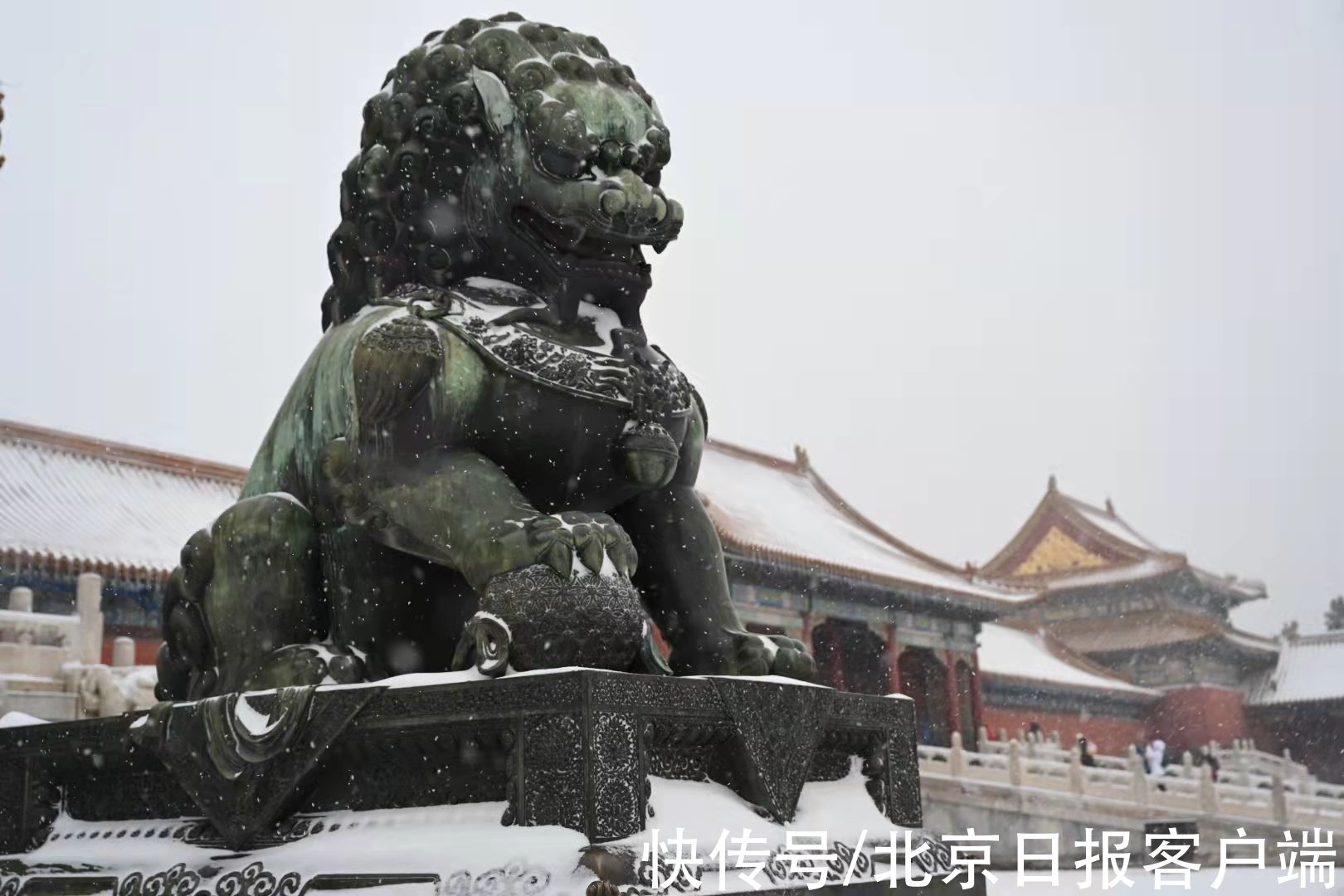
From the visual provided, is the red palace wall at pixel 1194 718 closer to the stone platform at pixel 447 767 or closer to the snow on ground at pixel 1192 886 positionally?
the snow on ground at pixel 1192 886

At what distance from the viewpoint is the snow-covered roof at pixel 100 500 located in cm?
1020

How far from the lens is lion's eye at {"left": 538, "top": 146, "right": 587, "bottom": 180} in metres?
1.84

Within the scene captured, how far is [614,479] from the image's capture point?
1903mm

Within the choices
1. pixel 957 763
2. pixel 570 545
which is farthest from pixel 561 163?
pixel 957 763

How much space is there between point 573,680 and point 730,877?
0.30m

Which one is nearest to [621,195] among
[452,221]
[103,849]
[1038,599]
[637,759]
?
[452,221]

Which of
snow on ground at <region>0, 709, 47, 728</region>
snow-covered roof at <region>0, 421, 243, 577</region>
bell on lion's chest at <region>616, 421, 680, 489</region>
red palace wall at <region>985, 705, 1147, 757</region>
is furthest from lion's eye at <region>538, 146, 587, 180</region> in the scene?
red palace wall at <region>985, 705, 1147, 757</region>

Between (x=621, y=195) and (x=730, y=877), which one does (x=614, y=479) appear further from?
(x=730, y=877)

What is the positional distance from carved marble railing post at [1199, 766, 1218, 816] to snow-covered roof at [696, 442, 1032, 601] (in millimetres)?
4388

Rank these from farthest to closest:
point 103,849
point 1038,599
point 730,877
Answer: point 1038,599 < point 103,849 < point 730,877

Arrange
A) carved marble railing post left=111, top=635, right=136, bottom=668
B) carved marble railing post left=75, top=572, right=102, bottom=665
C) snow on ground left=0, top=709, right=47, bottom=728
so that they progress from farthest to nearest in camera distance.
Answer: carved marble railing post left=111, top=635, right=136, bottom=668 < carved marble railing post left=75, top=572, right=102, bottom=665 < snow on ground left=0, top=709, right=47, bottom=728

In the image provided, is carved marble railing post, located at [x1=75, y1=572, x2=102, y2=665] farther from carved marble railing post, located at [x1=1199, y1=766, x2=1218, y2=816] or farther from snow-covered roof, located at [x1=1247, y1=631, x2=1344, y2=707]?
snow-covered roof, located at [x1=1247, y1=631, x2=1344, y2=707]

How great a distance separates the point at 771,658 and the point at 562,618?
47 cm

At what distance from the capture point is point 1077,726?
20.1 metres
